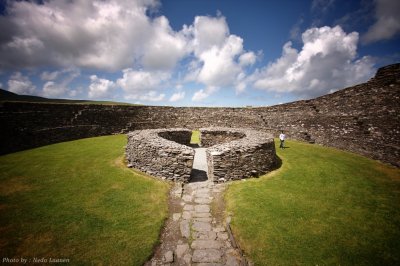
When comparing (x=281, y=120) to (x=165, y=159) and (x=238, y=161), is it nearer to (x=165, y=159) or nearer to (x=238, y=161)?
(x=238, y=161)

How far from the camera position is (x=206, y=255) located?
6066 mm

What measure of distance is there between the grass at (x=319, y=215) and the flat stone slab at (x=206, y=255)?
36.2 inches

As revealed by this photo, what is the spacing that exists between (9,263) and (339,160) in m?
18.4

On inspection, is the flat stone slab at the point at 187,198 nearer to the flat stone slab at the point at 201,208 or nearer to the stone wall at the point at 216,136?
the flat stone slab at the point at 201,208

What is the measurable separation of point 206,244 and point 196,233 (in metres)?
0.65

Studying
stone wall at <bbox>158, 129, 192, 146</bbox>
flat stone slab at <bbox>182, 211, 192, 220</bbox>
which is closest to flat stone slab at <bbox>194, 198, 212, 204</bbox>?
flat stone slab at <bbox>182, 211, 192, 220</bbox>

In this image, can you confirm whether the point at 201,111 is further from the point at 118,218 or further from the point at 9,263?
the point at 9,263

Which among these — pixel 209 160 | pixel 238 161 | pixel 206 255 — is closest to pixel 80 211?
pixel 206 255

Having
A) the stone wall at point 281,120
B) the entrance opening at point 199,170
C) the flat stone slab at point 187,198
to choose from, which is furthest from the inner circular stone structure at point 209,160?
the stone wall at point 281,120

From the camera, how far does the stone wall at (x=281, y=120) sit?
1477 cm

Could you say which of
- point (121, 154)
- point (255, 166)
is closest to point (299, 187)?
point (255, 166)

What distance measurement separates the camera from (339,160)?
48.0 ft

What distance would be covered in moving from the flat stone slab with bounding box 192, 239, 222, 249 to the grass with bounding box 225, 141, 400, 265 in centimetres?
82

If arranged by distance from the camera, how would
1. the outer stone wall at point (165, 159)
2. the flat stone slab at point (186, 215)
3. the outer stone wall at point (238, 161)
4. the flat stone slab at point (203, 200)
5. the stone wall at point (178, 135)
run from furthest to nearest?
the stone wall at point (178, 135) → the outer stone wall at point (238, 161) → the outer stone wall at point (165, 159) → the flat stone slab at point (203, 200) → the flat stone slab at point (186, 215)
